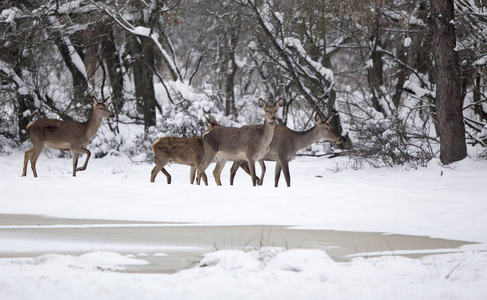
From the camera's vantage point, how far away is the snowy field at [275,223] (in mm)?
5195

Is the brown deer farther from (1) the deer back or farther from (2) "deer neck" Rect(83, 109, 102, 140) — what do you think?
(1) the deer back

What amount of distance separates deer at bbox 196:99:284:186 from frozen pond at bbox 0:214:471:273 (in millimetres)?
5742

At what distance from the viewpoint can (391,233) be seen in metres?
8.76

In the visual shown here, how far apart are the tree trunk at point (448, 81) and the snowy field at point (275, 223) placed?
0.47m

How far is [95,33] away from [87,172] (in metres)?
7.49

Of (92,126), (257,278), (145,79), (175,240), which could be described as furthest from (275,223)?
(145,79)

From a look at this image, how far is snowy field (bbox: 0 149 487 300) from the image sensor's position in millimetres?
5195

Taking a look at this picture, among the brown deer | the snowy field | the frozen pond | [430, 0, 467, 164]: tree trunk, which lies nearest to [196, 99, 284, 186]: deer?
the snowy field

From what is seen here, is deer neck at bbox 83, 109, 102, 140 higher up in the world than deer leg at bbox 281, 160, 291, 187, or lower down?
higher up

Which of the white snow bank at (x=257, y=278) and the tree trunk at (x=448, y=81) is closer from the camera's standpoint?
the white snow bank at (x=257, y=278)

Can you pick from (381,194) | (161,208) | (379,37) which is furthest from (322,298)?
(379,37)

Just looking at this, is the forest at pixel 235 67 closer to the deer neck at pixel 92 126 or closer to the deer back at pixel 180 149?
the deer neck at pixel 92 126

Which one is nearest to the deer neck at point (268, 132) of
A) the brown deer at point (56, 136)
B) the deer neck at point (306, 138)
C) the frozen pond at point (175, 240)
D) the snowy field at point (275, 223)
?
the snowy field at point (275, 223)

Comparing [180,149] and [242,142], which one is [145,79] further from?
[242,142]
